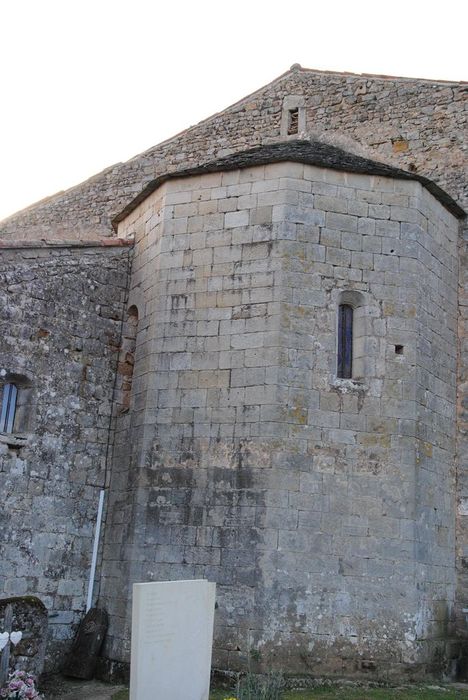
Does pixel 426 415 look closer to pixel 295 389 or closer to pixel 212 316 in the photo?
pixel 295 389

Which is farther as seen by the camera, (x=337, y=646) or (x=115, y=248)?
(x=115, y=248)

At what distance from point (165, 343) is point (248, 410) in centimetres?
145

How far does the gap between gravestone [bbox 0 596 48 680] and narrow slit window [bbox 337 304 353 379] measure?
4.28 meters

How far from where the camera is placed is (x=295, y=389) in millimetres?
9648

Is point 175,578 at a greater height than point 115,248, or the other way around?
point 115,248

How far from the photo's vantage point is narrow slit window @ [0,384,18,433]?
33.2ft

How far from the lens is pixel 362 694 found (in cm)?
855

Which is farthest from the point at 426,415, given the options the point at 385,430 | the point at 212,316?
the point at 212,316

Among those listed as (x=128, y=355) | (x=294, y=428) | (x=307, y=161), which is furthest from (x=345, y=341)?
(x=128, y=355)

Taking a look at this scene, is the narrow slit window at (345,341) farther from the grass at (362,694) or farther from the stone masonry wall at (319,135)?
the grass at (362,694)

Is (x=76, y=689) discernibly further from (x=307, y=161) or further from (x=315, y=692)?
(x=307, y=161)

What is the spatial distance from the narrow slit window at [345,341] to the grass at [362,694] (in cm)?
344

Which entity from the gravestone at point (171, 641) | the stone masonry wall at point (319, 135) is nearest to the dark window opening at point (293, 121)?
the stone masonry wall at point (319, 135)

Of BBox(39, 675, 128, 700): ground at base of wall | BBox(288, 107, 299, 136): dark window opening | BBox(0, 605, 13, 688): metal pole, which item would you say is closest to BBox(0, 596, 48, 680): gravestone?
BBox(0, 605, 13, 688): metal pole
